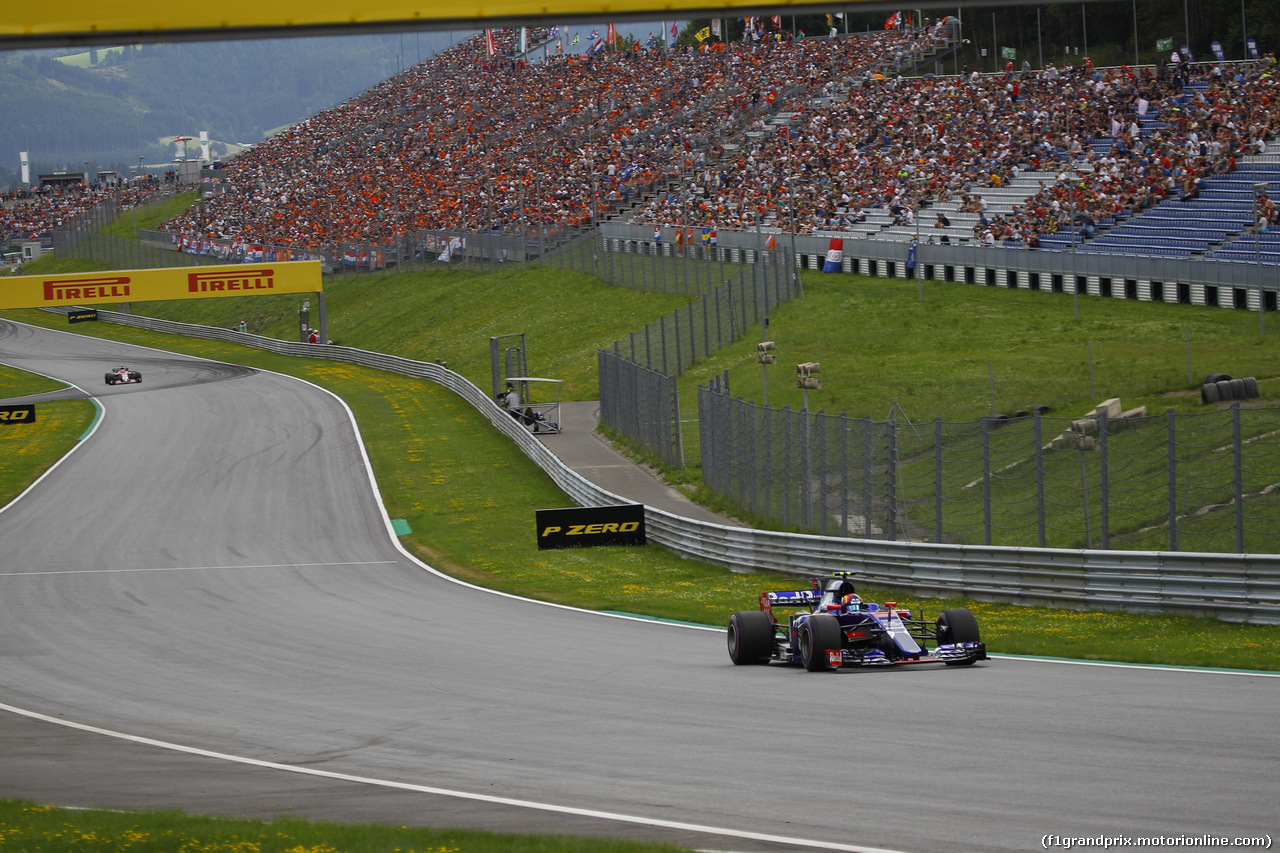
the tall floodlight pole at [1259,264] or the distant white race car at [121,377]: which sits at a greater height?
the tall floodlight pole at [1259,264]

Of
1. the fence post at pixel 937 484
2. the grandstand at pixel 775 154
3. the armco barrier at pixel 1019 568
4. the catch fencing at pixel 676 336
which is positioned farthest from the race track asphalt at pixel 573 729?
the grandstand at pixel 775 154

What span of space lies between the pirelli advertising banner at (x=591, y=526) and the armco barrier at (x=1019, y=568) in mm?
317

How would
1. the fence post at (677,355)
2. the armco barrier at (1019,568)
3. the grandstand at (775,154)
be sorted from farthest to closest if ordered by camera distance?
1. the grandstand at (775,154)
2. the fence post at (677,355)
3. the armco barrier at (1019,568)

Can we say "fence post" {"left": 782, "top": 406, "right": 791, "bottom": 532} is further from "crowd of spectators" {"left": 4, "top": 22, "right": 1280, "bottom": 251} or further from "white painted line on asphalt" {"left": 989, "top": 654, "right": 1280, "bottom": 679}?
"crowd of spectators" {"left": 4, "top": 22, "right": 1280, "bottom": 251}

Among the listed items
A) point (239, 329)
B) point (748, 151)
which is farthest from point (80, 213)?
point (748, 151)

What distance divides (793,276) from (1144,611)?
28698 millimetres

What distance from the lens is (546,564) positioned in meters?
23.5

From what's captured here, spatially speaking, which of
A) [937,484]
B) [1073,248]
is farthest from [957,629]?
[1073,248]

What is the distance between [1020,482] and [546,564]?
810 centimetres

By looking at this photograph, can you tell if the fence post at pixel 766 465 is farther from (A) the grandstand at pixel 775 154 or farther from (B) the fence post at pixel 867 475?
(A) the grandstand at pixel 775 154

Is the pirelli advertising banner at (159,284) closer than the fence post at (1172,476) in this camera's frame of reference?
No

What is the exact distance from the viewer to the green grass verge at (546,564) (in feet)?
45.1

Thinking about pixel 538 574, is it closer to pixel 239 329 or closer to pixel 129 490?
pixel 129 490

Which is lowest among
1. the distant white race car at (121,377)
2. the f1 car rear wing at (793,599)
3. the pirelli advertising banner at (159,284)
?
the f1 car rear wing at (793,599)
